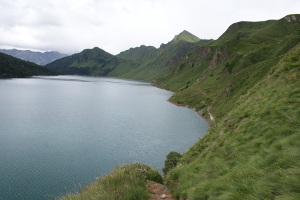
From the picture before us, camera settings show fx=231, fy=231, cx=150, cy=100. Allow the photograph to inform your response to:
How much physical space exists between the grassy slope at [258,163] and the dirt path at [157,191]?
69cm

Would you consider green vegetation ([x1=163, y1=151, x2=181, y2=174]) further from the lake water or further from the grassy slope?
the grassy slope

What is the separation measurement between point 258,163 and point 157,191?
6695 millimetres

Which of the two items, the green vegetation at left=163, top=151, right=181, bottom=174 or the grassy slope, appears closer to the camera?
the grassy slope

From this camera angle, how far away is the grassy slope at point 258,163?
404 inches

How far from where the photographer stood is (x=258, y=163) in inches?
547

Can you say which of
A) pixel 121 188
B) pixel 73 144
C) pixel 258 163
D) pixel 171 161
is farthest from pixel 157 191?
pixel 73 144

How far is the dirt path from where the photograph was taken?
14727 mm

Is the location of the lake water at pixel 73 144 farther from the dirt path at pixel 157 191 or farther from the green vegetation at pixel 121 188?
the dirt path at pixel 157 191

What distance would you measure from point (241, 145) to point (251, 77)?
6769 cm

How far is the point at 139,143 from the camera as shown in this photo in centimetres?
6350

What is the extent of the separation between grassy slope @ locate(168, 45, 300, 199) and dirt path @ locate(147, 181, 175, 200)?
686 mm

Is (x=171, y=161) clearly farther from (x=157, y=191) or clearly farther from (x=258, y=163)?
(x=258, y=163)

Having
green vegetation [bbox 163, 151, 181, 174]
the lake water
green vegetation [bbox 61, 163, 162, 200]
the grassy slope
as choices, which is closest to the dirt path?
green vegetation [bbox 61, 163, 162, 200]

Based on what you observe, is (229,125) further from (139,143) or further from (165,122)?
(165,122)
